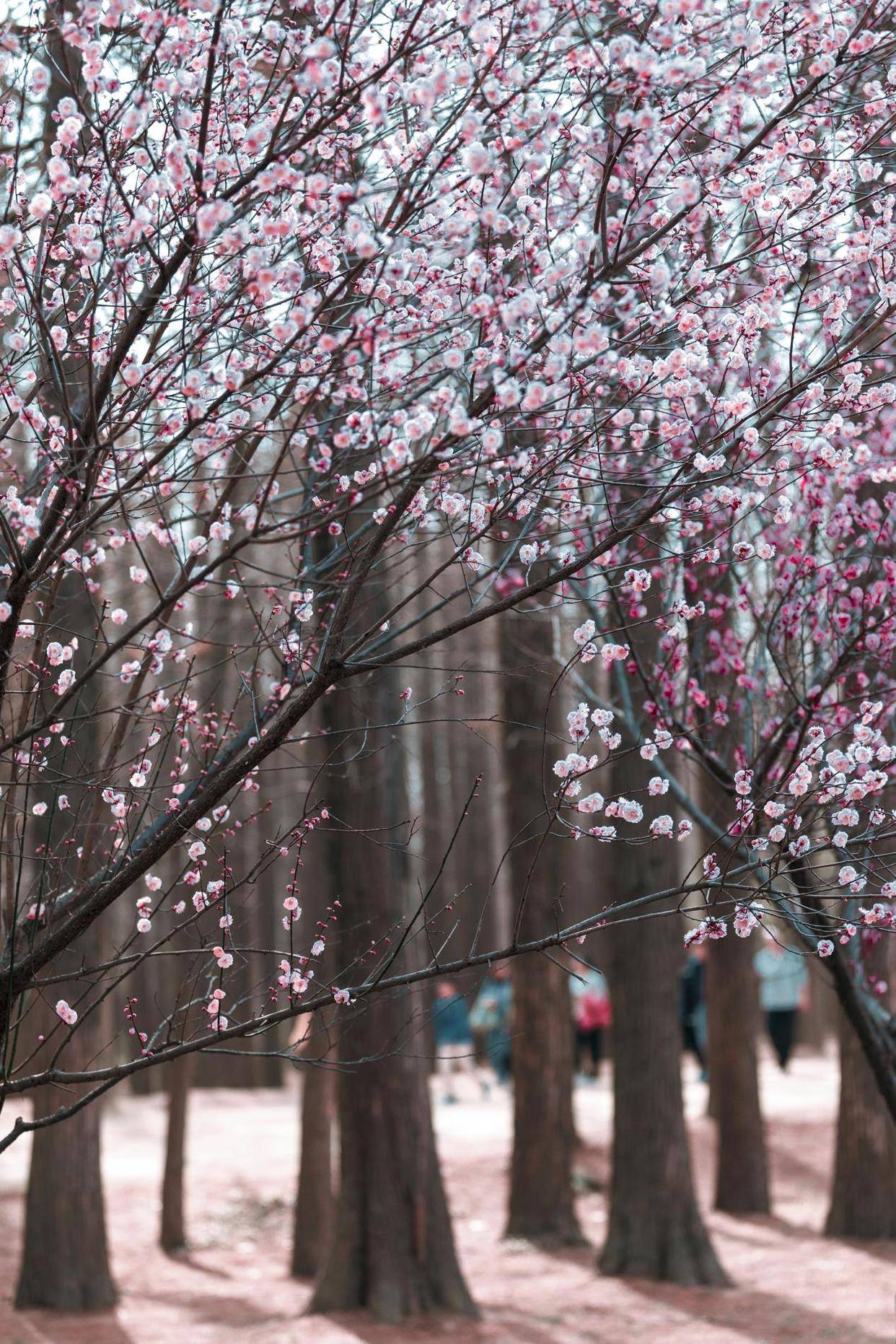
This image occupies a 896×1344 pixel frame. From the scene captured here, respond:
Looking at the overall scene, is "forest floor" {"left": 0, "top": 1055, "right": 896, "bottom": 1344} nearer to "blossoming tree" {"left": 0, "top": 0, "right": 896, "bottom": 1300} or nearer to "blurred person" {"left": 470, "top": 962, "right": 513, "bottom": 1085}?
"blurred person" {"left": 470, "top": 962, "right": 513, "bottom": 1085}

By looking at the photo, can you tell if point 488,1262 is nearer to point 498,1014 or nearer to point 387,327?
point 498,1014

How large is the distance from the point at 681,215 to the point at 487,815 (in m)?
23.7

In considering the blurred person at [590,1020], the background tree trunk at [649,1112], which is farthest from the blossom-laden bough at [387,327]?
the blurred person at [590,1020]

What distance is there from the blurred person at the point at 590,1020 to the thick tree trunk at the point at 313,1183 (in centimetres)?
707

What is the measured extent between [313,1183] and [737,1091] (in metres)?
3.63

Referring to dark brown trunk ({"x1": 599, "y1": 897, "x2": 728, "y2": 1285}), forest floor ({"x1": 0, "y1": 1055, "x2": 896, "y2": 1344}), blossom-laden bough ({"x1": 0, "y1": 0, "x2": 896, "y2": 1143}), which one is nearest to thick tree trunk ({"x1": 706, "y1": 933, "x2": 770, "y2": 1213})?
forest floor ({"x1": 0, "y1": 1055, "x2": 896, "y2": 1344})

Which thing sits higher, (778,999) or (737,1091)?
(778,999)

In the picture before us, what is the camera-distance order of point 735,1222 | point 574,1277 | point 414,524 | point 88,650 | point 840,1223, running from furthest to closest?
1. point 735,1222
2. point 840,1223
3. point 574,1277
4. point 88,650
5. point 414,524

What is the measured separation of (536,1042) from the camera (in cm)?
1155

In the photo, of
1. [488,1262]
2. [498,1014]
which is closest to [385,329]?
[488,1262]

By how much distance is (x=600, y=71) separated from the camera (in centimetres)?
387

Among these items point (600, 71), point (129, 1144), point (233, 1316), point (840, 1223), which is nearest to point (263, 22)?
point (600, 71)

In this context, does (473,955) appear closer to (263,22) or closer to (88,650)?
(263,22)

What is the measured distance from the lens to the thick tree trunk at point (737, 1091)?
11969mm
